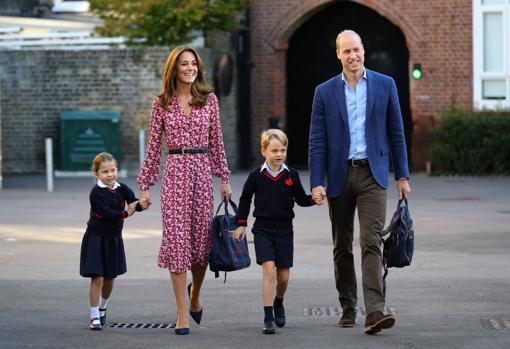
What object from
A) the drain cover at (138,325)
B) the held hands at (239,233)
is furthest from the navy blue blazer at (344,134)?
the drain cover at (138,325)

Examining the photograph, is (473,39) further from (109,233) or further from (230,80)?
A: (109,233)

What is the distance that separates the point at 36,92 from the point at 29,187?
396 cm

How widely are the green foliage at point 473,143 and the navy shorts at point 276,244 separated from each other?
54.0 ft

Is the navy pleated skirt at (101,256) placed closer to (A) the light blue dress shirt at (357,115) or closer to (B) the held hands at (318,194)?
(B) the held hands at (318,194)

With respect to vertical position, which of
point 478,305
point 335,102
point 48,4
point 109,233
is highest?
point 48,4

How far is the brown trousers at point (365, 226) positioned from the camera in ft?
29.2

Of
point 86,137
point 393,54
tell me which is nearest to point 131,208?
point 86,137

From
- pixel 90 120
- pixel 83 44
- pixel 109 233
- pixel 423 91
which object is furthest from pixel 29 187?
pixel 109 233

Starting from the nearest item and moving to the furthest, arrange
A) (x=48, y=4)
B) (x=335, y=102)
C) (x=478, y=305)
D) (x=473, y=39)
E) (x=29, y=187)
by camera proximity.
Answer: (x=335, y=102) → (x=478, y=305) → (x=29, y=187) → (x=473, y=39) → (x=48, y=4)

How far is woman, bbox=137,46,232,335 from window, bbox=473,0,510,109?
699 inches

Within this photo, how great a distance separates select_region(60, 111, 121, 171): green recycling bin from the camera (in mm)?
26812

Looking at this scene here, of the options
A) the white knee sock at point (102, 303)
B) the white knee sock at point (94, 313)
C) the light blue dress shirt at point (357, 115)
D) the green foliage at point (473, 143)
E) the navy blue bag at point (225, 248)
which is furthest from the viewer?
the green foliage at point (473, 143)

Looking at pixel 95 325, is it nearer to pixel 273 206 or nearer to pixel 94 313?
pixel 94 313

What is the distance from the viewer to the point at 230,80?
28312 mm
